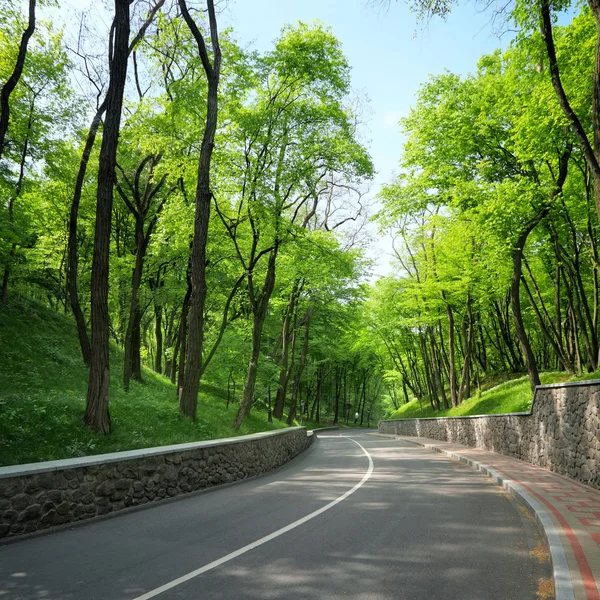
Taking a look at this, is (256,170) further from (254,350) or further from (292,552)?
(292,552)

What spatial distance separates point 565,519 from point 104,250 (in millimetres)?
9720

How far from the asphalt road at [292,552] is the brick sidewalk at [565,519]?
0.26 meters

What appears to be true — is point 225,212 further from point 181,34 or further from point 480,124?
point 480,124

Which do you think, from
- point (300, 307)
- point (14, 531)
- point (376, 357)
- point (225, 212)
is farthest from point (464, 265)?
point (376, 357)

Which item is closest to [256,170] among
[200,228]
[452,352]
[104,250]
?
[200,228]

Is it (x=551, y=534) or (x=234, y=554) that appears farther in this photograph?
(x=551, y=534)

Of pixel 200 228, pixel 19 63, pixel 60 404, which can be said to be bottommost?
pixel 60 404

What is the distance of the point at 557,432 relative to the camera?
37.4ft

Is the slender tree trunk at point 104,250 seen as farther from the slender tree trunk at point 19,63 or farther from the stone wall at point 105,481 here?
Result: the slender tree trunk at point 19,63

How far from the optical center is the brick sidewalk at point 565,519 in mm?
4152

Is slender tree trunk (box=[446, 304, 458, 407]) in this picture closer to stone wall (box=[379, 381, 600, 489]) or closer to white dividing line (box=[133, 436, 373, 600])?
stone wall (box=[379, 381, 600, 489])

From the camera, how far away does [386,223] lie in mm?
23000

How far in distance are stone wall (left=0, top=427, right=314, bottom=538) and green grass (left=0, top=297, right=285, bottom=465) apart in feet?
5.57

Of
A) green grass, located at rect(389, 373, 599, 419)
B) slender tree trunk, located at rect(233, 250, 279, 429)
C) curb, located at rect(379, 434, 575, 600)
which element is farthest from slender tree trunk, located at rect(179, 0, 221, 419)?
green grass, located at rect(389, 373, 599, 419)
